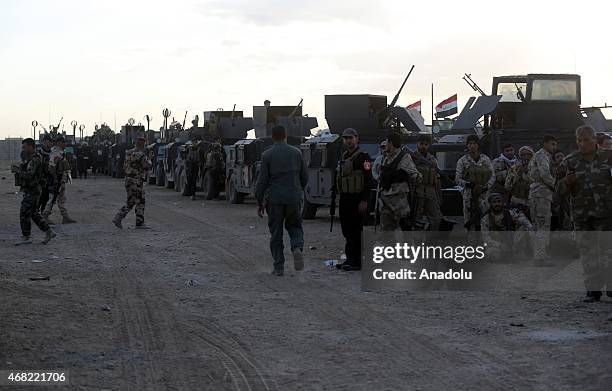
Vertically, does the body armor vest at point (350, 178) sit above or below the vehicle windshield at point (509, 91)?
below

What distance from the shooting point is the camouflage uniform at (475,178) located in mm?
12961

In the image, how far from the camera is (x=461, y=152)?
664 inches

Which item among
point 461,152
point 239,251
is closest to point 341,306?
point 239,251

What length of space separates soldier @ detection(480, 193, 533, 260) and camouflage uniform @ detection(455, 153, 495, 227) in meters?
0.10

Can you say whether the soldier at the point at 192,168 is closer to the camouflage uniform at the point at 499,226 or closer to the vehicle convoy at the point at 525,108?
the vehicle convoy at the point at 525,108

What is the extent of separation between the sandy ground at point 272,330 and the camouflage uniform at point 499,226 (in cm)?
215

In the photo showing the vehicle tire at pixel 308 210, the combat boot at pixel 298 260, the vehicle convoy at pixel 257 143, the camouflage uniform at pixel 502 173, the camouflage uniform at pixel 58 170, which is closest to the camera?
the combat boot at pixel 298 260

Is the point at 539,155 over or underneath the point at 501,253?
over

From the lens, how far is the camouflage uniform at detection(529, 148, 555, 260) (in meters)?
12.5

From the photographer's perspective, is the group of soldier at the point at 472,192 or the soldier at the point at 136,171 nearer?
the group of soldier at the point at 472,192

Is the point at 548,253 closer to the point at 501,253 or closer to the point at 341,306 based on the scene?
the point at 501,253

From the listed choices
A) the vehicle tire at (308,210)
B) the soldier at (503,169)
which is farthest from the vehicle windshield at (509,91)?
the soldier at (503,169)

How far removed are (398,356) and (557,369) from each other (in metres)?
1.10

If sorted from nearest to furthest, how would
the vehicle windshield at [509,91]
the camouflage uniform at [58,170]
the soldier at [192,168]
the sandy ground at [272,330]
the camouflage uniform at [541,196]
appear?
the sandy ground at [272,330] → the camouflage uniform at [541,196] → the camouflage uniform at [58,170] → the vehicle windshield at [509,91] → the soldier at [192,168]
